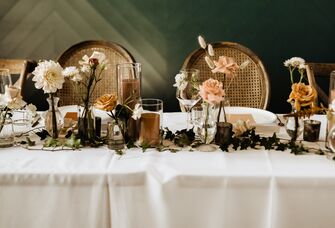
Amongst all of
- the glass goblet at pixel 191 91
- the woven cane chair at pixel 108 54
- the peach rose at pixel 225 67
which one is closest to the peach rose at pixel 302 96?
the peach rose at pixel 225 67

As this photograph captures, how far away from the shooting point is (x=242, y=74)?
Result: 2.12 m

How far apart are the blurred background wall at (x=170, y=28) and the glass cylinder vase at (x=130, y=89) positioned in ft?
4.04

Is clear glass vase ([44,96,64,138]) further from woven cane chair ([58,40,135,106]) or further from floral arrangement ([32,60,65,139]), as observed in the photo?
woven cane chair ([58,40,135,106])

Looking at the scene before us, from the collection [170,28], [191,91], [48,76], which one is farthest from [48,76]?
[170,28]

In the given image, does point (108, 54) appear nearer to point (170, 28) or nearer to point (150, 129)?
point (170, 28)

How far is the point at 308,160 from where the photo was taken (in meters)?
1.17

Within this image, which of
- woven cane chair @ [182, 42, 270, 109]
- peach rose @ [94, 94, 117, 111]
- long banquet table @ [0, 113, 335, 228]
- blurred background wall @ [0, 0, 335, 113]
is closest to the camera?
long banquet table @ [0, 113, 335, 228]

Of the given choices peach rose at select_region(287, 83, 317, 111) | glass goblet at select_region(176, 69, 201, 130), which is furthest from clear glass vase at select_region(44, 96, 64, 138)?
peach rose at select_region(287, 83, 317, 111)

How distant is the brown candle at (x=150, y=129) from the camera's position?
4.12 feet

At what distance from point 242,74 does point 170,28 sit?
0.63 m

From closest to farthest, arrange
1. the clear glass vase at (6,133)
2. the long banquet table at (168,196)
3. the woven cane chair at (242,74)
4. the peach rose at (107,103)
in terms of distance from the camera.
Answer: the long banquet table at (168,196) → the peach rose at (107,103) → the clear glass vase at (6,133) → the woven cane chair at (242,74)

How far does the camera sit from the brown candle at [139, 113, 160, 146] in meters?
1.26

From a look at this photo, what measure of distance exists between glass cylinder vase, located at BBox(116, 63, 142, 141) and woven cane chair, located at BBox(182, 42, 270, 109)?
0.79 m

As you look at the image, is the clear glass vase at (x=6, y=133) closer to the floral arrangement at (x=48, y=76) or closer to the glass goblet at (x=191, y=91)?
the floral arrangement at (x=48, y=76)
